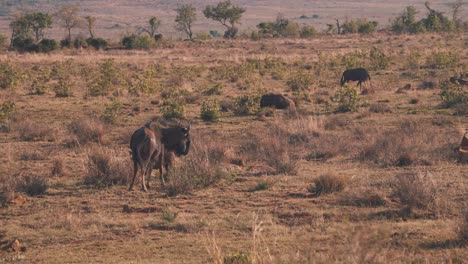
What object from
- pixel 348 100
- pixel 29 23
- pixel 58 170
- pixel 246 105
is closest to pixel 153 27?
pixel 29 23

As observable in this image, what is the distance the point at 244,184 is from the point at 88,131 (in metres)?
5.93

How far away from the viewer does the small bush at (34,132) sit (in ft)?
53.6

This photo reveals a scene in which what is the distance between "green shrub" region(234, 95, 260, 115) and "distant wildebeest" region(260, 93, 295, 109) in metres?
0.34

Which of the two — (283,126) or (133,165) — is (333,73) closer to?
(283,126)

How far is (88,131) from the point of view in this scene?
1585 cm

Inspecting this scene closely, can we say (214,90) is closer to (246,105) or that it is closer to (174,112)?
(246,105)

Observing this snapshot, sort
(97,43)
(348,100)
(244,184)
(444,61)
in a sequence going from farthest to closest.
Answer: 1. (97,43)
2. (444,61)
3. (348,100)
4. (244,184)

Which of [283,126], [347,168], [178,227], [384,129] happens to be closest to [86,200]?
[178,227]

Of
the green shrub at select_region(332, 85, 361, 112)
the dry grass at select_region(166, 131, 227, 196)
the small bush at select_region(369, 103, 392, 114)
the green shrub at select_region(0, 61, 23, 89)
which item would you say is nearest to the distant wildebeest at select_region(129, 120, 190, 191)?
the dry grass at select_region(166, 131, 227, 196)

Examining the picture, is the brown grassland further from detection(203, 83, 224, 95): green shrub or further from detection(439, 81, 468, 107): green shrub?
detection(203, 83, 224, 95): green shrub

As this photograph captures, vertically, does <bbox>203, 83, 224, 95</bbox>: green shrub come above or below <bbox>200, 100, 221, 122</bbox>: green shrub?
below

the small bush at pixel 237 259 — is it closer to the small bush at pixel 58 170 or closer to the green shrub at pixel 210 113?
the small bush at pixel 58 170

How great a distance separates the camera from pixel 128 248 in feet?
26.7

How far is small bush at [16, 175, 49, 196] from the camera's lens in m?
11.0
